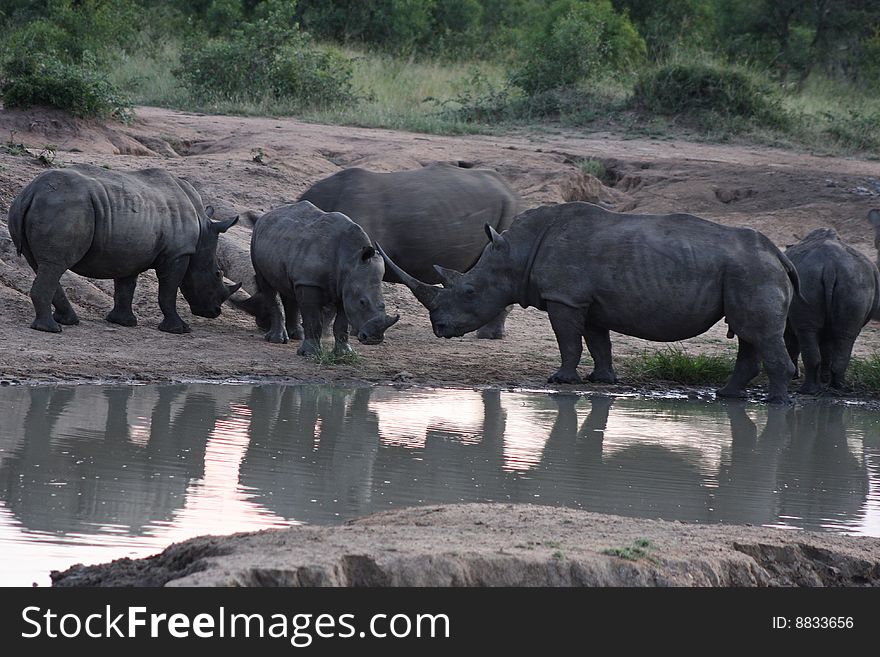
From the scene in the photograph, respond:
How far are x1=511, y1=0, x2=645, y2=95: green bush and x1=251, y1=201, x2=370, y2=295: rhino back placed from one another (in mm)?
12815

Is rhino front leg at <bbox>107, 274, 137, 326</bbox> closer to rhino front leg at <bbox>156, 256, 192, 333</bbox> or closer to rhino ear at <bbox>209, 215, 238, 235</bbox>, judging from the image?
rhino front leg at <bbox>156, 256, 192, 333</bbox>

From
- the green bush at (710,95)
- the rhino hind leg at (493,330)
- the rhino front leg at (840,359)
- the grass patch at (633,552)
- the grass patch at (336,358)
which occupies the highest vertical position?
the green bush at (710,95)

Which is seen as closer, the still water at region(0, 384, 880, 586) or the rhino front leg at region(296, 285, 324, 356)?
the still water at region(0, 384, 880, 586)

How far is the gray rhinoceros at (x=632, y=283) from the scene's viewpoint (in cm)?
994

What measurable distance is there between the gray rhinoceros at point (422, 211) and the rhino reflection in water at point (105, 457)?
9.98 ft

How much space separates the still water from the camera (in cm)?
575

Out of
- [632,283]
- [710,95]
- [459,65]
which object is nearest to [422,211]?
[632,283]

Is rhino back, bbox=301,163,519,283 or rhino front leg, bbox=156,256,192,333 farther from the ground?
rhino back, bbox=301,163,519,283

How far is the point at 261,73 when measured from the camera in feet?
70.8

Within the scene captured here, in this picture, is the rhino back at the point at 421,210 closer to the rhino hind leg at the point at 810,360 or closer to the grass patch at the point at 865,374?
the rhino hind leg at the point at 810,360

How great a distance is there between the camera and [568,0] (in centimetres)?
2683

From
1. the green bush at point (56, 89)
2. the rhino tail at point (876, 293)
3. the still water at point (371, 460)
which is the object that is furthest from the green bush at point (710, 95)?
the still water at point (371, 460)

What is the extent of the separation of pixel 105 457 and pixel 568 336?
14.0 ft

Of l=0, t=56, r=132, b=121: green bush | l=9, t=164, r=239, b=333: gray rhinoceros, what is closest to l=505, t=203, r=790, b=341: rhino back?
l=9, t=164, r=239, b=333: gray rhinoceros
